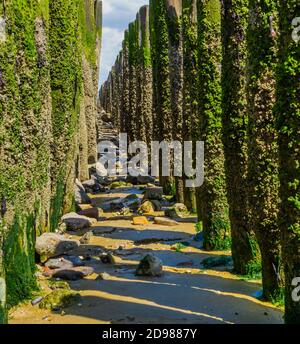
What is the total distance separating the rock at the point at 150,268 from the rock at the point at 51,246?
69.8 inches

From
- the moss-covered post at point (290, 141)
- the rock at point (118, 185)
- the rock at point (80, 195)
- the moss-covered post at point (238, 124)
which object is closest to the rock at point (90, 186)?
the rock at point (118, 185)

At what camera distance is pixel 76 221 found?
1325cm

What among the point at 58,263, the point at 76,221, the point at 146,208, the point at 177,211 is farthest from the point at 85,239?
the point at 146,208

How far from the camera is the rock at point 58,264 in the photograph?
9.27 meters

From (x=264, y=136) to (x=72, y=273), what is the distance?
3.58 metres

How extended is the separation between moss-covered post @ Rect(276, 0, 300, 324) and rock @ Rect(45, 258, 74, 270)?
4.56 metres

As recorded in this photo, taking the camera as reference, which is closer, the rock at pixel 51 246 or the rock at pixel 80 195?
the rock at pixel 51 246

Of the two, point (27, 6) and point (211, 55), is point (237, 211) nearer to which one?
point (211, 55)

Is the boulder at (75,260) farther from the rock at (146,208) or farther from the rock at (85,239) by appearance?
the rock at (146,208)

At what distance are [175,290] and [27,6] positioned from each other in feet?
14.4

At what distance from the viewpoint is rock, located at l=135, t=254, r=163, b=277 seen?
8617mm

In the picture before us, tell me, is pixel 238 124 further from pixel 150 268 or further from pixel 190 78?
pixel 190 78

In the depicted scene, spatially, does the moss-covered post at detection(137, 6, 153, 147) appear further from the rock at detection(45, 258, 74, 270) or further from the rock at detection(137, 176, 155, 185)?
the rock at detection(45, 258, 74, 270)

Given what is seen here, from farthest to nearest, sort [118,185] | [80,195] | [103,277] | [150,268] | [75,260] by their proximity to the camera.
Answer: [118,185] < [80,195] < [75,260] < [150,268] < [103,277]
